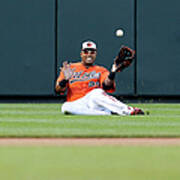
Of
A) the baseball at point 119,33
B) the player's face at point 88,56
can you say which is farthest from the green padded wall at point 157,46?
the player's face at point 88,56

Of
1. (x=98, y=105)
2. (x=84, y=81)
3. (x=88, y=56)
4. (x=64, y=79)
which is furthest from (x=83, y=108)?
(x=88, y=56)

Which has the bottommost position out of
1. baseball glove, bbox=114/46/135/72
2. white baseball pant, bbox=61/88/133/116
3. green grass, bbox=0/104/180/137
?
green grass, bbox=0/104/180/137

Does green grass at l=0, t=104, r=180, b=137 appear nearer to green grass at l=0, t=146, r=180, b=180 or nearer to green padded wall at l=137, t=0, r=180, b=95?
green grass at l=0, t=146, r=180, b=180

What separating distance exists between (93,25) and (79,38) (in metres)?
0.50

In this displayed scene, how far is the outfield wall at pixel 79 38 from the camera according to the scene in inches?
637

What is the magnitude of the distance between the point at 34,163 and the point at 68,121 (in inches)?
169

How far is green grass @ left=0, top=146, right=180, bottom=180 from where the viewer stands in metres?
4.16

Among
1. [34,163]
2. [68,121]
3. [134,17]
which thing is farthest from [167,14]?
[34,163]

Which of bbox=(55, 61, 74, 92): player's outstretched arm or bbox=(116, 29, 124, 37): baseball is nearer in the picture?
bbox=(55, 61, 74, 92): player's outstretched arm

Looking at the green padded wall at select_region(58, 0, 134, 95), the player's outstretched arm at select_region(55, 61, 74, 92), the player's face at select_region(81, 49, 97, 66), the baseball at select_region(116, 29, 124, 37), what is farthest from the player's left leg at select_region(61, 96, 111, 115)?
the green padded wall at select_region(58, 0, 134, 95)

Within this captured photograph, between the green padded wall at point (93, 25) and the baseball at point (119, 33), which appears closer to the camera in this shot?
the baseball at point (119, 33)

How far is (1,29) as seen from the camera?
1619 cm

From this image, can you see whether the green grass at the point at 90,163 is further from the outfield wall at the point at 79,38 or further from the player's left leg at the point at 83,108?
the outfield wall at the point at 79,38

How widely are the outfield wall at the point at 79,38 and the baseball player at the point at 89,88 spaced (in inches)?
235
